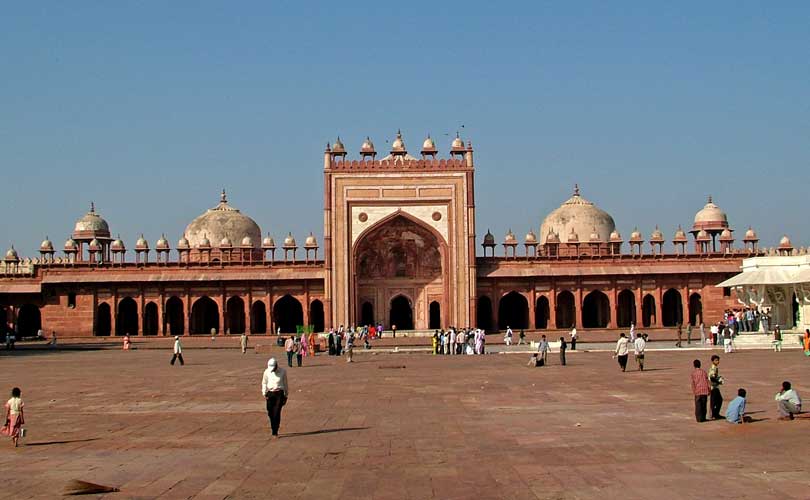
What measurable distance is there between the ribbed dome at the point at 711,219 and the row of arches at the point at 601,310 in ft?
17.7

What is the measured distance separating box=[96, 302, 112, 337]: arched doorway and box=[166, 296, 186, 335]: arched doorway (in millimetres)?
2805

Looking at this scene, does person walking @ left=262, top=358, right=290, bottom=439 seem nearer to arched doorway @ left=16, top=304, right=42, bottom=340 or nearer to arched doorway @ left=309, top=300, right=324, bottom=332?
arched doorway @ left=309, top=300, right=324, bottom=332

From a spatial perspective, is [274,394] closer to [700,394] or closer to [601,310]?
[700,394]

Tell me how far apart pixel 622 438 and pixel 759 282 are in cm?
2187

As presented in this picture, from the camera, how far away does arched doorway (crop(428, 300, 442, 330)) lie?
151 feet

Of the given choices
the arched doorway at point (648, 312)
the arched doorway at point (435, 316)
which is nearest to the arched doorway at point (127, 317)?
the arched doorway at point (435, 316)

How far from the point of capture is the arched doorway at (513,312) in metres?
49.3

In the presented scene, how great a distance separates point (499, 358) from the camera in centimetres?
2745


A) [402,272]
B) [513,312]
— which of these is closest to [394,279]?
[402,272]

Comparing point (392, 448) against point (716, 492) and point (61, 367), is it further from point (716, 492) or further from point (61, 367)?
point (61, 367)

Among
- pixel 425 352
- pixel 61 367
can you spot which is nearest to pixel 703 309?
pixel 425 352

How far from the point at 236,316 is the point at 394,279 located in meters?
8.42

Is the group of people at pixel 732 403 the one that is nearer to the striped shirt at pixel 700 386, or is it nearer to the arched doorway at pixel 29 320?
the striped shirt at pixel 700 386

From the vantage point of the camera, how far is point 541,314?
4869cm
